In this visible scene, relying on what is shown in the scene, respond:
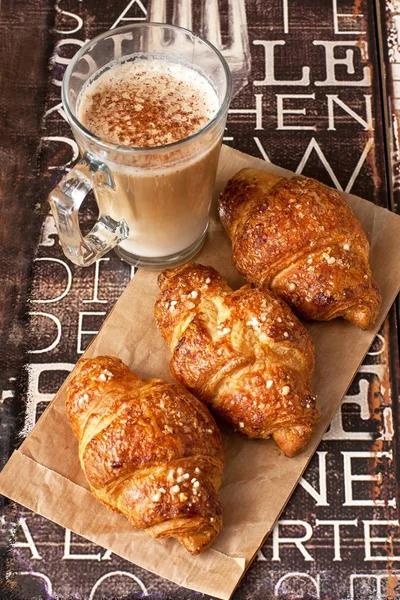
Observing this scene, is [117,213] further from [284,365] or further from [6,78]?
[6,78]

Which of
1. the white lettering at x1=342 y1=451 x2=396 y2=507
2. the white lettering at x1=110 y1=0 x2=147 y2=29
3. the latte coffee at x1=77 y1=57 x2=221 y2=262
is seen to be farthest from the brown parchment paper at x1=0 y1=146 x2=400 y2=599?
the white lettering at x1=110 y1=0 x2=147 y2=29

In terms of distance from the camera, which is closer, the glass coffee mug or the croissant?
the glass coffee mug

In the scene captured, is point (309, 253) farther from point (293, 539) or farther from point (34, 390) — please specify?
point (34, 390)

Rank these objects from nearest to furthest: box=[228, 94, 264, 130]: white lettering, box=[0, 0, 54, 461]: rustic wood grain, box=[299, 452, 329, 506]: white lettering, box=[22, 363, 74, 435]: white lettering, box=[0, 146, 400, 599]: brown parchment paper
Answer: box=[0, 146, 400, 599]: brown parchment paper → box=[299, 452, 329, 506]: white lettering → box=[22, 363, 74, 435]: white lettering → box=[0, 0, 54, 461]: rustic wood grain → box=[228, 94, 264, 130]: white lettering

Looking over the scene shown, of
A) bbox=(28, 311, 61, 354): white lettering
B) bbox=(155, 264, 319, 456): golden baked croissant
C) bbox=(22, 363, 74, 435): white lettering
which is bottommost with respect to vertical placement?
bbox=(22, 363, 74, 435): white lettering

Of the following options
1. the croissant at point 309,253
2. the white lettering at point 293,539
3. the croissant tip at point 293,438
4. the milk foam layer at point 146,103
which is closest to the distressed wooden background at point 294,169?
the white lettering at point 293,539

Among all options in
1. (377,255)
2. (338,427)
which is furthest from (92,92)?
(338,427)

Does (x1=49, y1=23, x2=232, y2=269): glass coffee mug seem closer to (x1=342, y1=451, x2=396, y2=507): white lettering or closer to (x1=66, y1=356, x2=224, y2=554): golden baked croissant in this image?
(x1=66, y1=356, x2=224, y2=554): golden baked croissant

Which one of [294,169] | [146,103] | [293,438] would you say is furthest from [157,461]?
[294,169]
